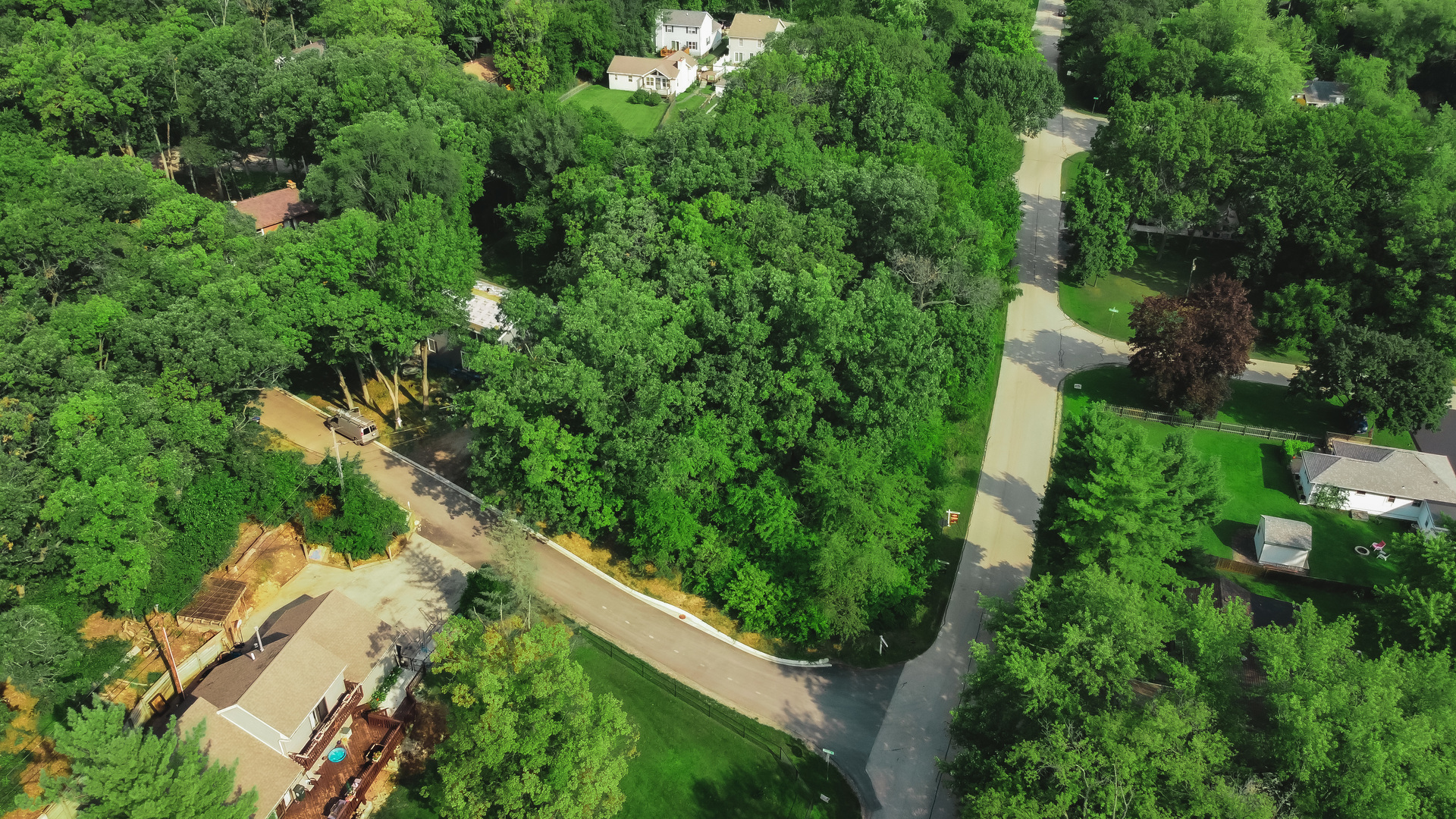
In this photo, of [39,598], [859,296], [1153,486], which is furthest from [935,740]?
[39,598]

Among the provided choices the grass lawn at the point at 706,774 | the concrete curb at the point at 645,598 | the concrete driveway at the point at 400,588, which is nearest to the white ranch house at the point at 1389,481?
the concrete curb at the point at 645,598

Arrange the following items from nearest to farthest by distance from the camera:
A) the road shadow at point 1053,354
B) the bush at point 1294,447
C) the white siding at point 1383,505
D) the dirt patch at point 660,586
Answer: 1. the dirt patch at point 660,586
2. the white siding at point 1383,505
3. the bush at point 1294,447
4. the road shadow at point 1053,354

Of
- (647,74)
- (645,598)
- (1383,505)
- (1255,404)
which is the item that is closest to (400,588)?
(645,598)

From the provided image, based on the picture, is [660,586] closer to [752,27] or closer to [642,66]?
[642,66]

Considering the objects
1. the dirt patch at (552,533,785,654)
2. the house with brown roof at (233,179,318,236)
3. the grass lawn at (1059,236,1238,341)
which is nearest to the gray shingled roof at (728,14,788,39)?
the grass lawn at (1059,236,1238,341)

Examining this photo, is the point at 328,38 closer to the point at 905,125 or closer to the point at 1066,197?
the point at 905,125

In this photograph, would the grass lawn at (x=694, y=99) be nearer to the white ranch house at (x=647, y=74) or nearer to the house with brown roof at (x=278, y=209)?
the white ranch house at (x=647, y=74)

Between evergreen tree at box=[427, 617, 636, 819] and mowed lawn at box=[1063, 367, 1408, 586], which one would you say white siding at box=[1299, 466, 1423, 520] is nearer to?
mowed lawn at box=[1063, 367, 1408, 586]

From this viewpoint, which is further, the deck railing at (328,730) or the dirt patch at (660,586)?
the dirt patch at (660,586)
